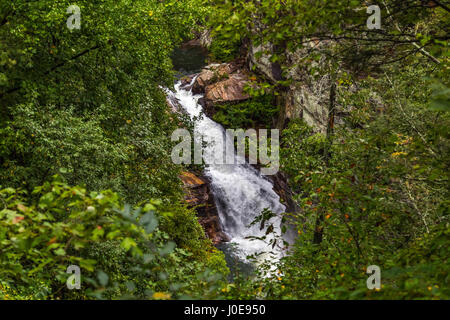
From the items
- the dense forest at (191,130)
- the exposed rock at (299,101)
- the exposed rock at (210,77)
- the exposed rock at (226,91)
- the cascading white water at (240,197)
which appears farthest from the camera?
the exposed rock at (210,77)

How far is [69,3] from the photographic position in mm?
7609

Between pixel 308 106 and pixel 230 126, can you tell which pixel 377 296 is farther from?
pixel 230 126

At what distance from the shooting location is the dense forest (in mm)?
2969

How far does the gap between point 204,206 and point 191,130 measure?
474cm

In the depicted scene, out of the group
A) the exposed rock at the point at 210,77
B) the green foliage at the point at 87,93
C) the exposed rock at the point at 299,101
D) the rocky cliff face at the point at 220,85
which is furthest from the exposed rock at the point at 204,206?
the exposed rock at the point at 210,77

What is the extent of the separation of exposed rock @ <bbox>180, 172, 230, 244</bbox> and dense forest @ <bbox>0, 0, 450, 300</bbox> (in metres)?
4.04

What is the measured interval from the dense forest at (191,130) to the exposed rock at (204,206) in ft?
13.3

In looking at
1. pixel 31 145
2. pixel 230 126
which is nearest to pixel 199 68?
pixel 230 126

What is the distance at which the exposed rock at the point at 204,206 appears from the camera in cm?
1602
